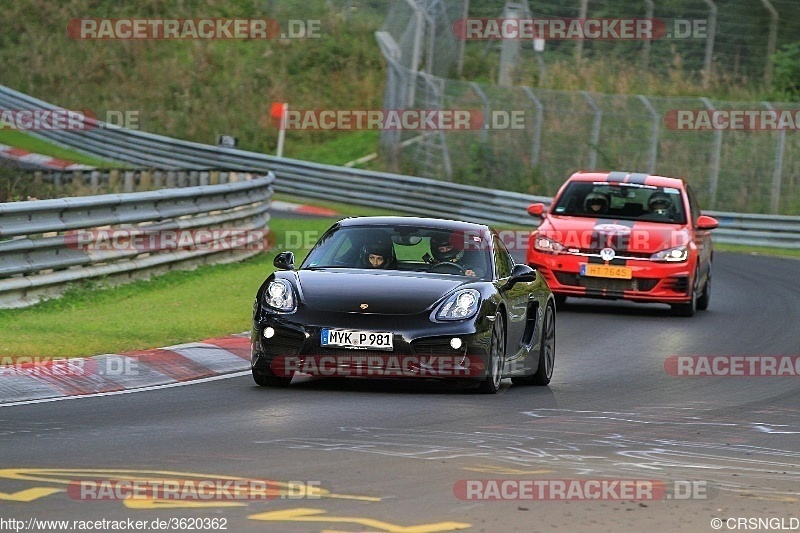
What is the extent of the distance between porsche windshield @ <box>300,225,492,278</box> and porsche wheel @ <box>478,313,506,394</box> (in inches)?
23.1

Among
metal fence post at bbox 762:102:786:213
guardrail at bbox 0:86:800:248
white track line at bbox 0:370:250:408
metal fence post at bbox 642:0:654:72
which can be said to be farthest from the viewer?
metal fence post at bbox 642:0:654:72

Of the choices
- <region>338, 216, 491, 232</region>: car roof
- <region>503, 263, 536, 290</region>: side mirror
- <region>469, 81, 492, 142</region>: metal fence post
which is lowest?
<region>503, 263, 536, 290</region>: side mirror

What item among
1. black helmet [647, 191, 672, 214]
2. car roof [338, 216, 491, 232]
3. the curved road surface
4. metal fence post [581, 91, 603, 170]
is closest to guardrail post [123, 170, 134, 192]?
black helmet [647, 191, 672, 214]

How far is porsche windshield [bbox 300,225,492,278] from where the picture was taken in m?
12.6

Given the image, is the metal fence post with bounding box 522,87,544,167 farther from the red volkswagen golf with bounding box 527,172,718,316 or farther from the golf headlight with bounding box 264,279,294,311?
the golf headlight with bounding box 264,279,294,311

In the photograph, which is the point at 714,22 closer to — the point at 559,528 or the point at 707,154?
the point at 707,154

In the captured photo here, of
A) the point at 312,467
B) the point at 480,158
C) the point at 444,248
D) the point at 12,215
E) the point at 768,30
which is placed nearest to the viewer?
the point at 312,467

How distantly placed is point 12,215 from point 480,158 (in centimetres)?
2277

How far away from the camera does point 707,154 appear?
120 ft

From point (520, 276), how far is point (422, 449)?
386cm

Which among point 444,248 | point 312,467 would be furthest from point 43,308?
point 312,467

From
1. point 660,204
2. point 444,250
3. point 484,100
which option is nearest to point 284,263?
point 444,250

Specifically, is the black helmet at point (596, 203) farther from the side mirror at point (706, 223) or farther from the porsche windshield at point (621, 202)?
the side mirror at point (706, 223)

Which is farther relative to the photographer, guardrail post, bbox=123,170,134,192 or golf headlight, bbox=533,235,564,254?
guardrail post, bbox=123,170,134,192
